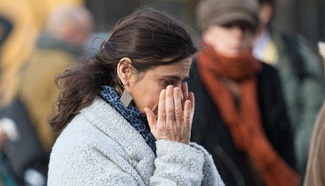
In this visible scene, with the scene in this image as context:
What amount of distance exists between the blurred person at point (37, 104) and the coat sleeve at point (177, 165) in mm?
3114

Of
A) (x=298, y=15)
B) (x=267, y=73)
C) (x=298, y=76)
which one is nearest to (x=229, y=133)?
(x=267, y=73)

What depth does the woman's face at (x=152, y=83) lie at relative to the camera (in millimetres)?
3240

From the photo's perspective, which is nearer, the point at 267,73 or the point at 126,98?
the point at 126,98

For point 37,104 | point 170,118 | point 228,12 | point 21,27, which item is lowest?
point 21,27

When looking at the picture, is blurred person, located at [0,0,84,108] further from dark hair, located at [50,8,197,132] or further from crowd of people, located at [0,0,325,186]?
dark hair, located at [50,8,197,132]

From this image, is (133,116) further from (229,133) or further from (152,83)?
(229,133)

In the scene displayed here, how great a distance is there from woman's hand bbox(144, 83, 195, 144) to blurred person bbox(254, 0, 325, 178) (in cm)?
238

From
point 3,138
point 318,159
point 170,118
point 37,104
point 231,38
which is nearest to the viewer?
point 170,118

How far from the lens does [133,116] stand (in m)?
3.24

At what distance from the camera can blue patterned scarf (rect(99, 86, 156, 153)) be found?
10.6 feet

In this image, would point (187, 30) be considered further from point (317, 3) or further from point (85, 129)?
point (317, 3)

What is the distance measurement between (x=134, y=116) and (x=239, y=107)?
2.08 metres

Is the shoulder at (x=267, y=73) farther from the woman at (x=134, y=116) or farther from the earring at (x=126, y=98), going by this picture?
the earring at (x=126, y=98)

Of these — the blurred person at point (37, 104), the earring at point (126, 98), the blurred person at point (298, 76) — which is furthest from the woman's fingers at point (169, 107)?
the blurred person at point (37, 104)
